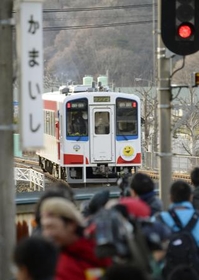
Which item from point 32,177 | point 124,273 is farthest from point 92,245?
point 32,177

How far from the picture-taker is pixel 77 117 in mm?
25609

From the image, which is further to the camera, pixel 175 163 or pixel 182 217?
pixel 175 163

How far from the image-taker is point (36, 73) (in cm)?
602

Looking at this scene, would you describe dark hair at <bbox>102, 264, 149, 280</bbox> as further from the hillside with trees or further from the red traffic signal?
the hillside with trees

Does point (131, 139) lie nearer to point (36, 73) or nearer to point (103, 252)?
point (36, 73)

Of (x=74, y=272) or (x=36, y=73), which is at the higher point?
(x=36, y=73)

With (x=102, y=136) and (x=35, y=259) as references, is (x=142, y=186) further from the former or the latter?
(x=102, y=136)

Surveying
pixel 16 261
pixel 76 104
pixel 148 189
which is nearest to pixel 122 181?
pixel 148 189

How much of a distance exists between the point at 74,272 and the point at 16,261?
2.24 ft

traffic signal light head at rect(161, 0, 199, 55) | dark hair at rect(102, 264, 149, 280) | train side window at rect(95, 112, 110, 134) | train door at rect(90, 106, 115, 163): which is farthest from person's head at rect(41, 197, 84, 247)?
train side window at rect(95, 112, 110, 134)

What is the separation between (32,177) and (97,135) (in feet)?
10.1

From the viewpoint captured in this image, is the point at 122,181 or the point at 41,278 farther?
the point at 122,181

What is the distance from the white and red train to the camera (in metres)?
25.4

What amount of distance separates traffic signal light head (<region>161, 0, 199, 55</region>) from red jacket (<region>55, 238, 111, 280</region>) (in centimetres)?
404
